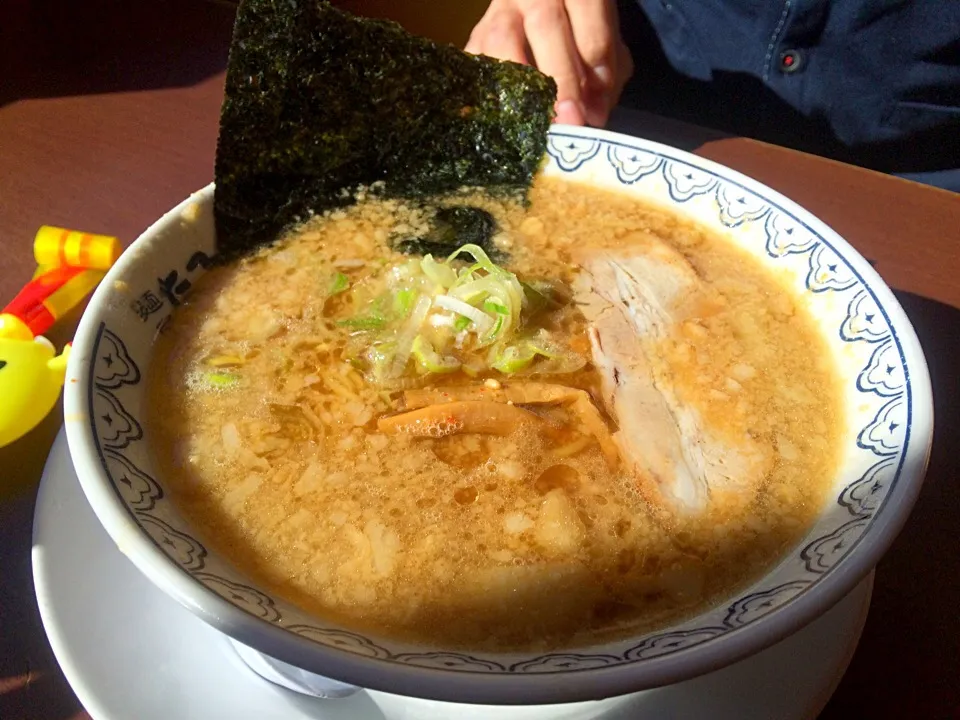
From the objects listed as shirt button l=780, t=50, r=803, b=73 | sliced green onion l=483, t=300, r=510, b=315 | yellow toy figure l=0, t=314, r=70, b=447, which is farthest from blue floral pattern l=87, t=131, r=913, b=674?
shirt button l=780, t=50, r=803, b=73

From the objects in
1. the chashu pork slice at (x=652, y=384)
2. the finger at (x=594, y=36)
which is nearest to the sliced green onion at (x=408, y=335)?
the chashu pork slice at (x=652, y=384)

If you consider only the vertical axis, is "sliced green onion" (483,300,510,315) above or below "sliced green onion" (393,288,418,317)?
above

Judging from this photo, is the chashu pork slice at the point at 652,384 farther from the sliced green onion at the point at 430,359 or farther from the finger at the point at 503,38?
the finger at the point at 503,38

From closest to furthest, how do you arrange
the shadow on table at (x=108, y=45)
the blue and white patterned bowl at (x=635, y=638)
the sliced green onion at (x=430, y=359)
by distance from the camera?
the blue and white patterned bowl at (x=635, y=638) < the sliced green onion at (x=430, y=359) < the shadow on table at (x=108, y=45)

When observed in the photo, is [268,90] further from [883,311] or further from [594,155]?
[883,311]

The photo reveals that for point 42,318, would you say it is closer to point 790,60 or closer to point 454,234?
point 454,234

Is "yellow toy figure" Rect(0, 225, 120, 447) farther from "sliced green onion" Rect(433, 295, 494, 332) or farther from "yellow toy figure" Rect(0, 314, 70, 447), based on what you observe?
"sliced green onion" Rect(433, 295, 494, 332)
